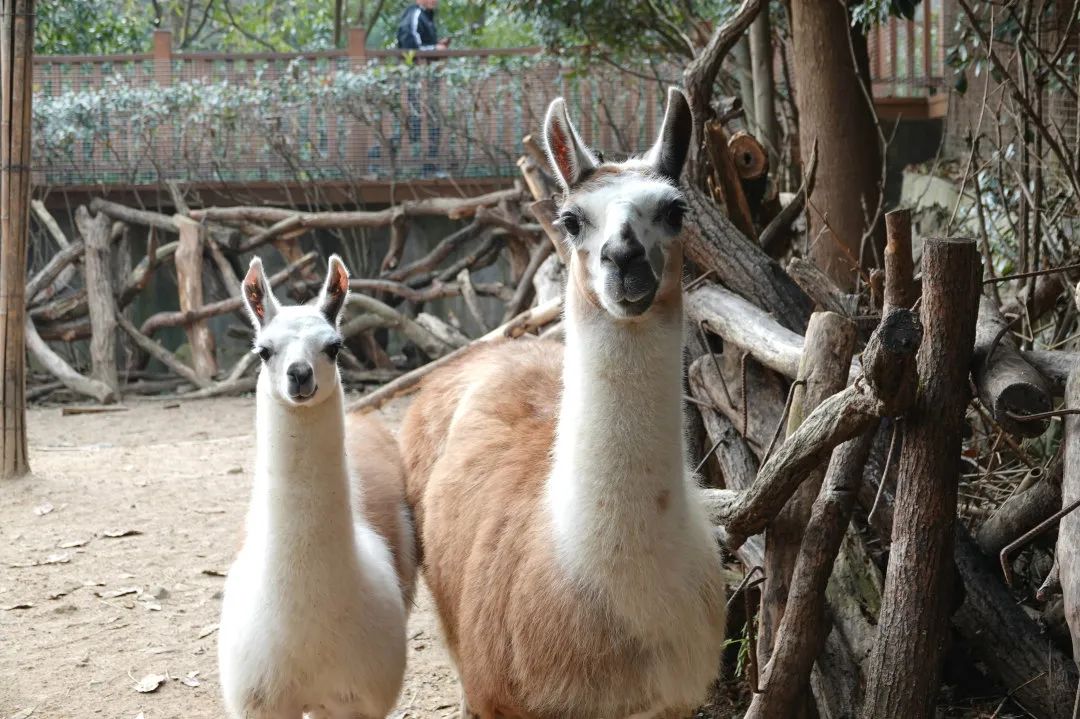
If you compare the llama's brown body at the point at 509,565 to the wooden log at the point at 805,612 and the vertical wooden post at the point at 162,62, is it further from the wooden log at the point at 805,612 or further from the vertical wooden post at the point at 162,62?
the vertical wooden post at the point at 162,62

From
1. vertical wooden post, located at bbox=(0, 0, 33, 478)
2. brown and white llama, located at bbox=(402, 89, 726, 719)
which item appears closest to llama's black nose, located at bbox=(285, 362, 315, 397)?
brown and white llama, located at bbox=(402, 89, 726, 719)

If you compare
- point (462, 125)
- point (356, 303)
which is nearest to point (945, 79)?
point (462, 125)

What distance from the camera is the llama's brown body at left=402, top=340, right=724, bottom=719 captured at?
3.01 meters

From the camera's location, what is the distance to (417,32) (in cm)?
1474

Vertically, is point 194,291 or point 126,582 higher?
point 194,291

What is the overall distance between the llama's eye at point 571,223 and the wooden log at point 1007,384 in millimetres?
1149

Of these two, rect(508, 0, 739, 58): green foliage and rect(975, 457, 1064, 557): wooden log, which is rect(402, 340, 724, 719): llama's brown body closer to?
rect(975, 457, 1064, 557): wooden log

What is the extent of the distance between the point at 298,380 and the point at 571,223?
862 millimetres

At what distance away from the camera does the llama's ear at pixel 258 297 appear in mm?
3549

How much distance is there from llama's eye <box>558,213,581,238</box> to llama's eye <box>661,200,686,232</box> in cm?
23

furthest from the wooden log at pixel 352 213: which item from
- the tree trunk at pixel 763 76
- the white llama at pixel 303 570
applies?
the white llama at pixel 303 570

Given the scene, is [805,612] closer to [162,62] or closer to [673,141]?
[673,141]

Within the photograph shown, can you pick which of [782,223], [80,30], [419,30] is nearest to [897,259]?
[782,223]

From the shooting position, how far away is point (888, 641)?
299 cm
